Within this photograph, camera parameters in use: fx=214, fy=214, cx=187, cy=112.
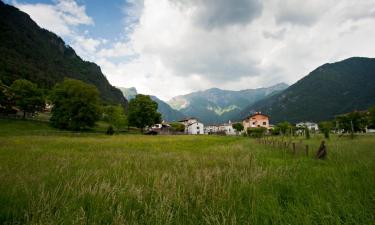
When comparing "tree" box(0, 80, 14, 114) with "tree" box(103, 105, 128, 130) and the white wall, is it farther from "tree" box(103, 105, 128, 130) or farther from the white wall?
the white wall

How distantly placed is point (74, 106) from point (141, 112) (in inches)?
1009

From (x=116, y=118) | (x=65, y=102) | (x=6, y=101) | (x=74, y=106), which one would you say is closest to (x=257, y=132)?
(x=116, y=118)

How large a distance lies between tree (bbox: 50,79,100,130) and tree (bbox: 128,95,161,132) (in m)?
19.5

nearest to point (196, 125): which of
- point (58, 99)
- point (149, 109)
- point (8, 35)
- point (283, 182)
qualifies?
point (149, 109)

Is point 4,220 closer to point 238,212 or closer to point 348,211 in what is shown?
point 238,212

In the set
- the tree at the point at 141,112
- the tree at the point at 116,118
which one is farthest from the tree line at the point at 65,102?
the tree at the point at 141,112

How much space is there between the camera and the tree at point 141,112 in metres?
75.6

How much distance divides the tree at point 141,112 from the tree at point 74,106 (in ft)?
64.0

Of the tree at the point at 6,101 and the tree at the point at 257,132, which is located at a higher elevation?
the tree at the point at 6,101

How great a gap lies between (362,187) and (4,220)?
6.27 meters

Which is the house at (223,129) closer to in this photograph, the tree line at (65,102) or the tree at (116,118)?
the tree at (116,118)

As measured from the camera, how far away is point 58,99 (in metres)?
56.1

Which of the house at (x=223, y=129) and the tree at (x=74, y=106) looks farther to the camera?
the house at (x=223, y=129)

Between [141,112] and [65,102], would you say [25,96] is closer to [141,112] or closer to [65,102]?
[65,102]
